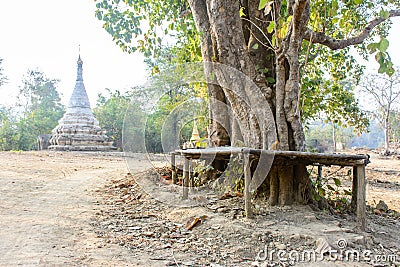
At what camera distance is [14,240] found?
310 centimetres

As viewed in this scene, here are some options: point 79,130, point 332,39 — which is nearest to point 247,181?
point 332,39

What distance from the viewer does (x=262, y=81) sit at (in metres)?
4.63

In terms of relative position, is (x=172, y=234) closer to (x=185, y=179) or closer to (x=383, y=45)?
(x=185, y=179)

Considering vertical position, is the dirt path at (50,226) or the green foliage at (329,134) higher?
the green foliage at (329,134)

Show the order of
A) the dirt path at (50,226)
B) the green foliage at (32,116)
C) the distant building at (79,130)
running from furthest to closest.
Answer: the green foliage at (32,116), the distant building at (79,130), the dirt path at (50,226)

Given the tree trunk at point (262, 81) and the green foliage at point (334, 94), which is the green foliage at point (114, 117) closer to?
the green foliage at point (334, 94)

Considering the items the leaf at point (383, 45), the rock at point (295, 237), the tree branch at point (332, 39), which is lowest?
the rock at point (295, 237)

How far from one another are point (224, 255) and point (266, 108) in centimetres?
214

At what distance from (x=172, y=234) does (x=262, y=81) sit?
2.41 metres

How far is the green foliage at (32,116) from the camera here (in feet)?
76.7

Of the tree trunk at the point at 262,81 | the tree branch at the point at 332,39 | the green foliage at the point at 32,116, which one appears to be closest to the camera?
the tree trunk at the point at 262,81

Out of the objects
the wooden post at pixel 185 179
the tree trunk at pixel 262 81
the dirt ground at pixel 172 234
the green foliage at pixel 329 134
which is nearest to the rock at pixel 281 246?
the dirt ground at pixel 172 234

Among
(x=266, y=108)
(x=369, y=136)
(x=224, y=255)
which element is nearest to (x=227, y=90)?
(x=266, y=108)

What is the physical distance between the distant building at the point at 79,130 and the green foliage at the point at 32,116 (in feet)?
18.4
